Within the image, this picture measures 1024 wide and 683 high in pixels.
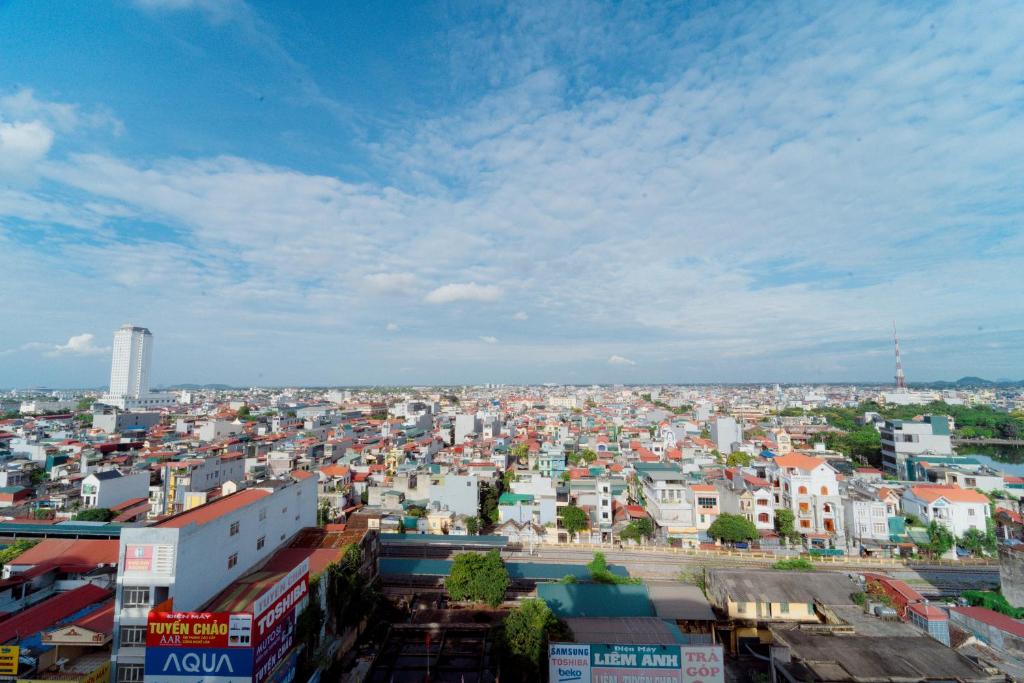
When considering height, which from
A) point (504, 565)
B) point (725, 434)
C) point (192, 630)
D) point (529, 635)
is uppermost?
point (725, 434)

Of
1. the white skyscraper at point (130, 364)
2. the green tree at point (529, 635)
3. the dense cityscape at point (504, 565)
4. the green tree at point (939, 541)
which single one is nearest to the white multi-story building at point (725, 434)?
the dense cityscape at point (504, 565)

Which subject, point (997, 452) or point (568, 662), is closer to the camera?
point (568, 662)

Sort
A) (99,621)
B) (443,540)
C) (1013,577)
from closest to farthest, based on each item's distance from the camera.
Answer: (99,621) < (1013,577) < (443,540)

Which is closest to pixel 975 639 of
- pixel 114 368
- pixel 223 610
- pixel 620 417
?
pixel 223 610

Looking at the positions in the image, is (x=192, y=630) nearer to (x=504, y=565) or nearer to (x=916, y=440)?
(x=504, y=565)

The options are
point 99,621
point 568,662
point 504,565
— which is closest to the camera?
point 568,662

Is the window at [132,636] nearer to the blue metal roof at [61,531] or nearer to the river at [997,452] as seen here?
the blue metal roof at [61,531]

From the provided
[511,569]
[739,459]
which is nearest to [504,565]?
[511,569]

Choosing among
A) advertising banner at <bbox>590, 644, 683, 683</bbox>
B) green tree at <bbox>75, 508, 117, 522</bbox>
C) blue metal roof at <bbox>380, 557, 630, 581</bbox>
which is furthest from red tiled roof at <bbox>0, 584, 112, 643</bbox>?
advertising banner at <bbox>590, 644, 683, 683</bbox>
